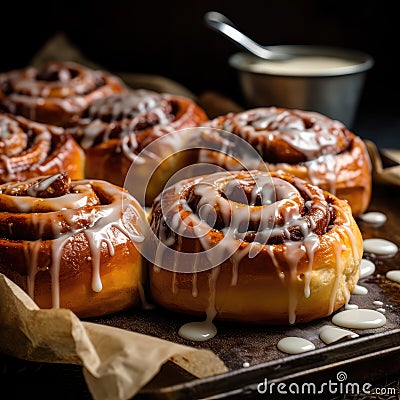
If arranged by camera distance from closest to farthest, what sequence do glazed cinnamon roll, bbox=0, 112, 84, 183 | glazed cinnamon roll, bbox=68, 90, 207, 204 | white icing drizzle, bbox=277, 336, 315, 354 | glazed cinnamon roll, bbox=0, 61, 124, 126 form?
1. white icing drizzle, bbox=277, 336, 315, 354
2. glazed cinnamon roll, bbox=0, 112, 84, 183
3. glazed cinnamon roll, bbox=68, 90, 207, 204
4. glazed cinnamon roll, bbox=0, 61, 124, 126

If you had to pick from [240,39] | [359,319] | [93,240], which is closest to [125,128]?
[93,240]

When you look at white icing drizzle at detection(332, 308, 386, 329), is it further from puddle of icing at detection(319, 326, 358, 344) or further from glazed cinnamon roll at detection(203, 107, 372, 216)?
glazed cinnamon roll at detection(203, 107, 372, 216)

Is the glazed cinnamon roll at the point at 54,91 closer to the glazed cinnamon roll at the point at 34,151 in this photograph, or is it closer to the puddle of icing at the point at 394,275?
the glazed cinnamon roll at the point at 34,151

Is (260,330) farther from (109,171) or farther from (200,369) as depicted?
(109,171)

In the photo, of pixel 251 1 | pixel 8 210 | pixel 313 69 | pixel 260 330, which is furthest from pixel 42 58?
pixel 260 330

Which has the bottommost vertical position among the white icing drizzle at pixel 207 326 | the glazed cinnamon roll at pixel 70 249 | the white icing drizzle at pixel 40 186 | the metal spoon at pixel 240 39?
the white icing drizzle at pixel 207 326

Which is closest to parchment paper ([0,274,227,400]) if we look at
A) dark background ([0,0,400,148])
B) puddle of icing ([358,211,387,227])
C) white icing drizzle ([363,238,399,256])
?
white icing drizzle ([363,238,399,256])

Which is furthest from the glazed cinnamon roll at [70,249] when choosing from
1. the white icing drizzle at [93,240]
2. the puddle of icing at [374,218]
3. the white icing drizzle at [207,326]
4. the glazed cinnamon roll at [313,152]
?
the puddle of icing at [374,218]
